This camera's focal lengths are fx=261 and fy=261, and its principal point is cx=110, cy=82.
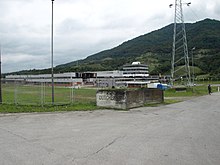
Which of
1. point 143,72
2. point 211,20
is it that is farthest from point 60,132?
point 211,20

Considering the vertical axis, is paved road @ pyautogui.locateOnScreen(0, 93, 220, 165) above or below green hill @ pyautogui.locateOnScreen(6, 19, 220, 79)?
below

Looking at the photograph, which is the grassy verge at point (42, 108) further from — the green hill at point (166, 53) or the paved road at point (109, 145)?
the green hill at point (166, 53)

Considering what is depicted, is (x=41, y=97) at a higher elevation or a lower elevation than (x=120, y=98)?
lower

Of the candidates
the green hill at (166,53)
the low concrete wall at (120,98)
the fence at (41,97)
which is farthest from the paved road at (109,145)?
the green hill at (166,53)

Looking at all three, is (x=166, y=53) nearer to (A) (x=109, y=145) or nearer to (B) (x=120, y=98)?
(B) (x=120, y=98)

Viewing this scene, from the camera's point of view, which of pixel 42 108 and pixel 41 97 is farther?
pixel 41 97

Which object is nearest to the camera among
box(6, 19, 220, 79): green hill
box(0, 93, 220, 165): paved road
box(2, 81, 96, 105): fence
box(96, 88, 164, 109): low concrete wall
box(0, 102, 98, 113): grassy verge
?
box(0, 93, 220, 165): paved road

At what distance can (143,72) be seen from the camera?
11988 cm

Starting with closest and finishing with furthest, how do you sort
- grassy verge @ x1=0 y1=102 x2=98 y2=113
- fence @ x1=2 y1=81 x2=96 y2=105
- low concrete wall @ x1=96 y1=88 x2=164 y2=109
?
1. grassy verge @ x1=0 y1=102 x2=98 y2=113
2. low concrete wall @ x1=96 y1=88 x2=164 y2=109
3. fence @ x1=2 y1=81 x2=96 y2=105

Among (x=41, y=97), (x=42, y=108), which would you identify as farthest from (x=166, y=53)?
(x=42, y=108)

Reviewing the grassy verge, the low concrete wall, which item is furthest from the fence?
the low concrete wall

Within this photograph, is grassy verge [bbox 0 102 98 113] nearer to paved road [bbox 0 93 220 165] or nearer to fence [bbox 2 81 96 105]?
fence [bbox 2 81 96 105]

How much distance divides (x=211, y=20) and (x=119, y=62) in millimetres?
67622

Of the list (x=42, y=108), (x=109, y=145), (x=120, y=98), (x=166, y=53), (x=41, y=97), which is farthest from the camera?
(x=166, y=53)
